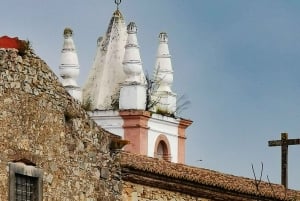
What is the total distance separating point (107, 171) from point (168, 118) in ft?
105

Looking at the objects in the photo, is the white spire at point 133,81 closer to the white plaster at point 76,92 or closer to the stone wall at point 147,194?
the white plaster at point 76,92

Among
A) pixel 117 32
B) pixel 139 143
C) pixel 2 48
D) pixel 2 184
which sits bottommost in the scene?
pixel 2 184

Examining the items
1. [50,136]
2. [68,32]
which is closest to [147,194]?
[50,136]

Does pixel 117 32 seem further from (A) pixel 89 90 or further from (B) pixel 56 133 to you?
(B) pixel 56 133

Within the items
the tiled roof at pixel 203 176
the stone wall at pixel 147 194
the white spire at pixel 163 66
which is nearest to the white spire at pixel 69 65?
the white spire at pixel 163 66

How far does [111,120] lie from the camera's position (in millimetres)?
54438

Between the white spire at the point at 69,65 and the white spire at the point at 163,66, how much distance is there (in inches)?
119

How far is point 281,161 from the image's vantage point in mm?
35562

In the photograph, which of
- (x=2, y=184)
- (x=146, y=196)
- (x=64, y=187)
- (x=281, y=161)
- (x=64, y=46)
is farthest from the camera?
(x=64, y=46)

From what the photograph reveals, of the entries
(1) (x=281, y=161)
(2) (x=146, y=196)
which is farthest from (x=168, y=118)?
(2) (x=146, y=196)

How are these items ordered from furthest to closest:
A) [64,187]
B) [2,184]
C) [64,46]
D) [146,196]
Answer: [64,46] → [146,196] → [64,187] → [2,184]

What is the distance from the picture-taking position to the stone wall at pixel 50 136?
847 inches

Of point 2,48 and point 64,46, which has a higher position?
point 64,46

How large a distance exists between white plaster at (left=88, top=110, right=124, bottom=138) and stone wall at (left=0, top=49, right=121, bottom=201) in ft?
98.4
